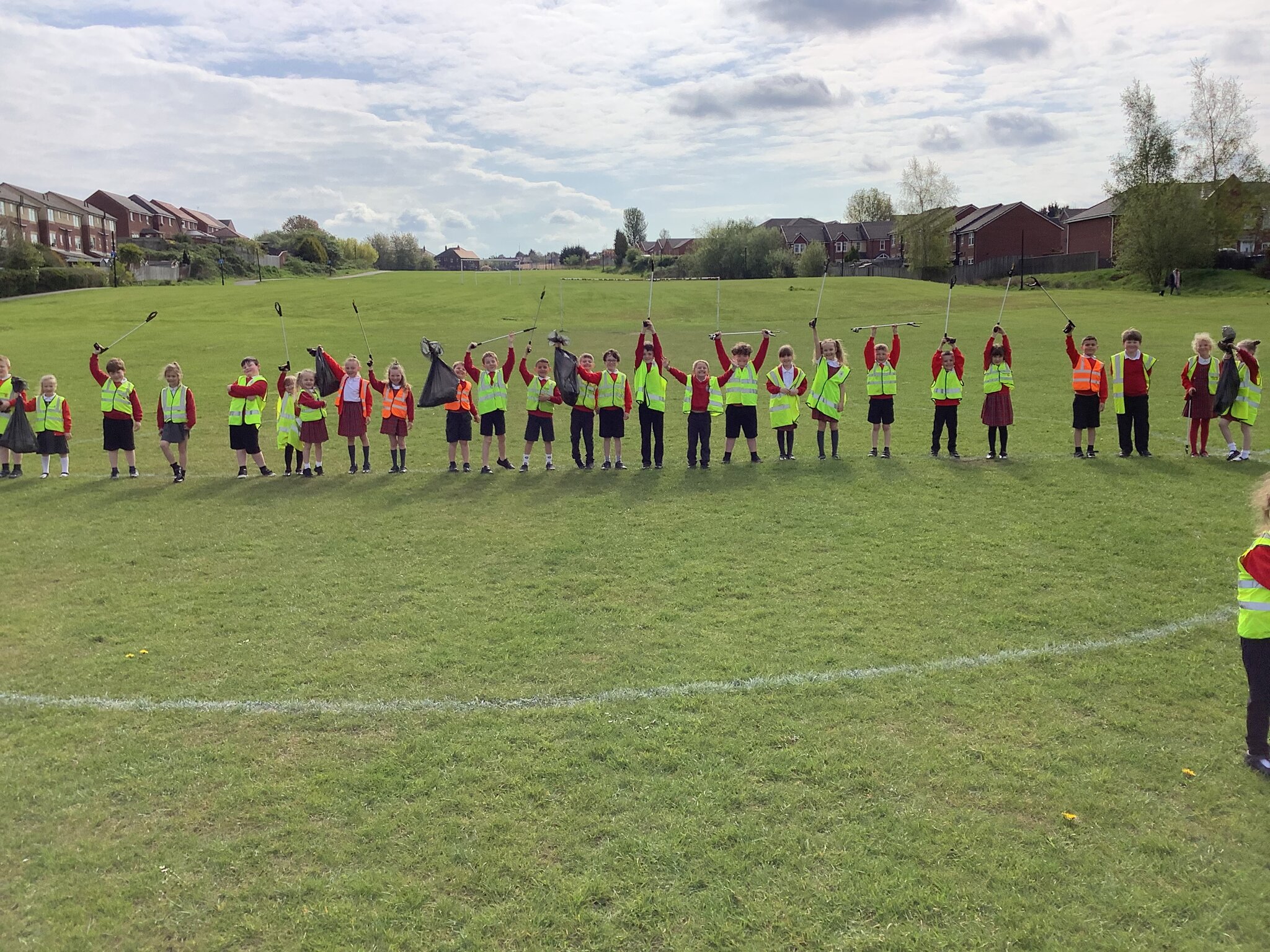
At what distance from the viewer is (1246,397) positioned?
1448 cm

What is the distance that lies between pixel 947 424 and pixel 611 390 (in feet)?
19.8

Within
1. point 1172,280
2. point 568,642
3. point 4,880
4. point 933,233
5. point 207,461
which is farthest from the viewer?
point 933,233

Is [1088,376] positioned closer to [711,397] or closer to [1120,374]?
[1120,374]

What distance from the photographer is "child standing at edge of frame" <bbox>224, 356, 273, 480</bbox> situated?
49.5 ft

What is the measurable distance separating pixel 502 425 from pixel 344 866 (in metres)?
10.9

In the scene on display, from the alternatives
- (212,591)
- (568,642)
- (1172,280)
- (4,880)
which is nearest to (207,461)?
(212,591)

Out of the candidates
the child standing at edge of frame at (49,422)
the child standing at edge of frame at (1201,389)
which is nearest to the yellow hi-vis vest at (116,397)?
the child standing at edge of frame at (49,422)

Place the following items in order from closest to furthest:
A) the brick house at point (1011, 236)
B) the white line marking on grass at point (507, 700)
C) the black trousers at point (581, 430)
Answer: the white line marking on grass at point (507, 700) < the black trousers at point (581, 430) < the brick house at point (1011, 236)

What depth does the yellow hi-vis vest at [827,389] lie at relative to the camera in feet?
51.0

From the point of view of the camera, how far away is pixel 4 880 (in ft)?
16.2

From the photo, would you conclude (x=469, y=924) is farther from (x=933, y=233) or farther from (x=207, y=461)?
(x=933, y=233)

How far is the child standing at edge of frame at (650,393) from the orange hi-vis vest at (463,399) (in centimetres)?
302

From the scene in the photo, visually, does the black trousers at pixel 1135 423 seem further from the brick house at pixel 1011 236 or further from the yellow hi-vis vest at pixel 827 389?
the brick house at pixel 1011 236

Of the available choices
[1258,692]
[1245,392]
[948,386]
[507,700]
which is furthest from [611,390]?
[1258,692]
